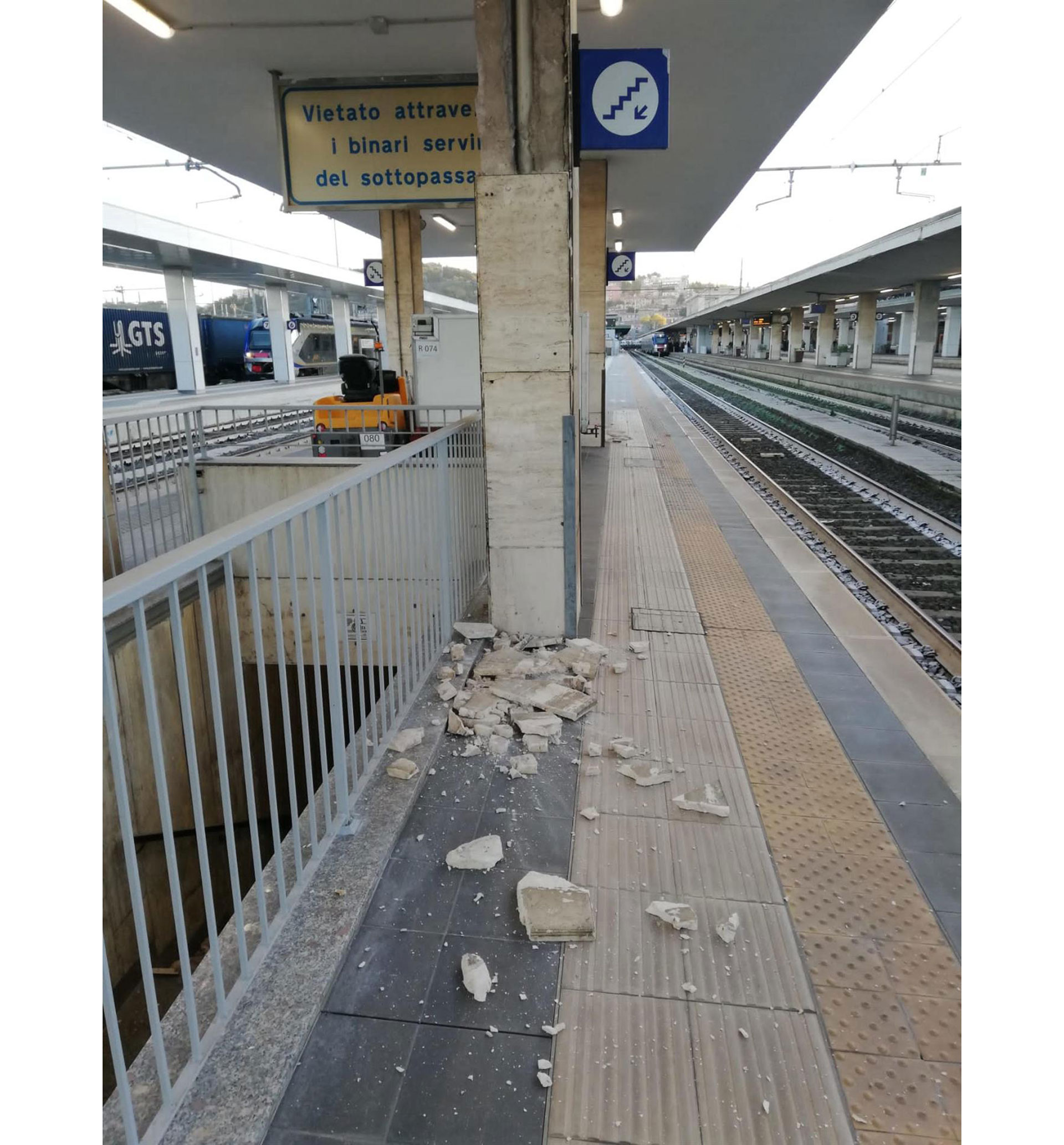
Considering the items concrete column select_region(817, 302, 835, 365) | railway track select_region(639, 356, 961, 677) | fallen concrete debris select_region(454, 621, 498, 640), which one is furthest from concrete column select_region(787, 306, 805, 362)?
fallen concrete debris select_region(454, 621, 498, 640)

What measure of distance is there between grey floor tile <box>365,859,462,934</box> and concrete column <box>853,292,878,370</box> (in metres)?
47.8

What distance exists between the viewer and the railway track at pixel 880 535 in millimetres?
7023

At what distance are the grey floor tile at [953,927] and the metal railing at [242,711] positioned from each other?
2243 mm

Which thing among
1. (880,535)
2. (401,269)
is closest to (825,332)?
(401,269)

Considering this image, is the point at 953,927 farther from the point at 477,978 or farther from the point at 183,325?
the point at 183,325

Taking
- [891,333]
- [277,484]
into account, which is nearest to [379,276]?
[277,484]

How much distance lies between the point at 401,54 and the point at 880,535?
25.2 ft

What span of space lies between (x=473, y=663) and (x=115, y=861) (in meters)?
2.67

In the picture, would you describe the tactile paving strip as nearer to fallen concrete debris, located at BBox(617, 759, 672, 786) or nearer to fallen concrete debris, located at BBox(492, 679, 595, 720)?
fallen concrete debris, located at BBox(617, 759, 672, 786)

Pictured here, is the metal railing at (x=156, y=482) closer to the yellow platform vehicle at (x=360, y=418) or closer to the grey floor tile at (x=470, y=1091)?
the yellow platform vehicle at (x=360, y=418)

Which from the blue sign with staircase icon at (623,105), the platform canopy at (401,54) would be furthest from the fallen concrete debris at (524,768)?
the platform canopy at (401,54)

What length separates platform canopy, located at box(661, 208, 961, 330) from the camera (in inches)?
859

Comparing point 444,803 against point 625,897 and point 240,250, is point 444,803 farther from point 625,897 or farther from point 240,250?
point 240,250

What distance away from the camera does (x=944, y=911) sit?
2893 millimetres
